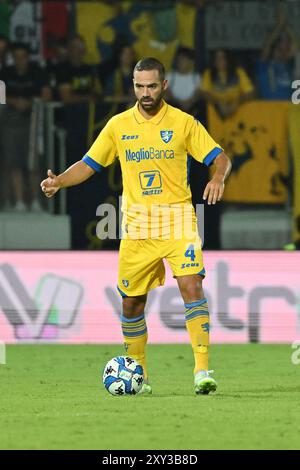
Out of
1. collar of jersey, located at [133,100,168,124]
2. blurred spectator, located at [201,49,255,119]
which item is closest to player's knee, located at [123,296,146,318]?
collar of jersey, located at [133,100,168,124]

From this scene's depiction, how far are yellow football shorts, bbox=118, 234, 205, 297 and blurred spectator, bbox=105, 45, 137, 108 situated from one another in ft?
23.4

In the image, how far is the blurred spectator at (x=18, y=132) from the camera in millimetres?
14625

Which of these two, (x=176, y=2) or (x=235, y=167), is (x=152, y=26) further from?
(x=235, y=167)

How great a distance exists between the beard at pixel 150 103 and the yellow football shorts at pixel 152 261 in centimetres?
85

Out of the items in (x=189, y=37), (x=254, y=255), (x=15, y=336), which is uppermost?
(x=189, y=37)

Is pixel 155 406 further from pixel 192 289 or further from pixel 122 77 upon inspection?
pixel 122 77

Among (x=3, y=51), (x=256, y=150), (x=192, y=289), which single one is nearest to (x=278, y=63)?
(x=256, y=150)

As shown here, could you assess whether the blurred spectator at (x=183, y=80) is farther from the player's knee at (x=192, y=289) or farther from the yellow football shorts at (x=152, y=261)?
the player's knee at (x=192, y=289)

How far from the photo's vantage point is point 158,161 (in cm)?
831

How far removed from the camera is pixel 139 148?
27.5ft

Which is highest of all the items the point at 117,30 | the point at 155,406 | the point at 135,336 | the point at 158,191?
the point at 117,30

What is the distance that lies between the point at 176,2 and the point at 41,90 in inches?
91.1

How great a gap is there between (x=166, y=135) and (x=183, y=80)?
7.12 meters
